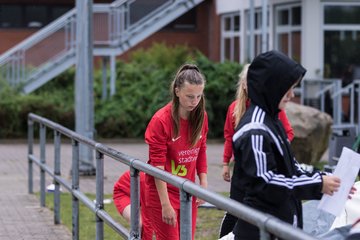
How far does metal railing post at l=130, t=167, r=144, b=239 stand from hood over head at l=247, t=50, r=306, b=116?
5.43 ft

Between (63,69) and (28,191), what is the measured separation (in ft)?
38.6

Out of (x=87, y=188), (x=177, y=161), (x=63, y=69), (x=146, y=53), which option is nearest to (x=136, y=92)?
(x=63, y=69)

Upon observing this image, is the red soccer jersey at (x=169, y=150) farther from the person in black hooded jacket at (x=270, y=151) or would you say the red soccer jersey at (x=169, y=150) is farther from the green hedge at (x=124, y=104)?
the green hedge at (x=124, y=104)

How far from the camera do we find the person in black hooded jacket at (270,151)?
14.5ft

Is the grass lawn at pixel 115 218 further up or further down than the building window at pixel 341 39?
further down

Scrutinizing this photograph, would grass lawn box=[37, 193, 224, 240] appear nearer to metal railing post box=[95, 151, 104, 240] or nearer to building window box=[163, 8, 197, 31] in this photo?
metal railing post box=[95, 151, 104, 240]

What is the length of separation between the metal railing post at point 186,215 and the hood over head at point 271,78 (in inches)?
25.8

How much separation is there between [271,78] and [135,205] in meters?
1.95

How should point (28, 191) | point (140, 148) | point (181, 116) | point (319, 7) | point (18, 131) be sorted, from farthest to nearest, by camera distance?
point (319, 7) < point (18, 131) < point (140, 148) < point (28, 191) < point (181, 116)

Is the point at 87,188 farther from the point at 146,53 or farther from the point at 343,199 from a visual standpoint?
Answer: the point at 146,53

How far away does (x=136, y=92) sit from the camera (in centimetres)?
2441

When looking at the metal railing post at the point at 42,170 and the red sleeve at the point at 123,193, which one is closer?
the red sleeve at the point at 123,193

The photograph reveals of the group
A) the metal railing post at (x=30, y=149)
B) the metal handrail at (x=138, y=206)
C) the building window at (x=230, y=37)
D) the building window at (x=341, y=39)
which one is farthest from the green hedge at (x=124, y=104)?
the metal handrail at (x=138, y=206)

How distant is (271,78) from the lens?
4.41 meters
